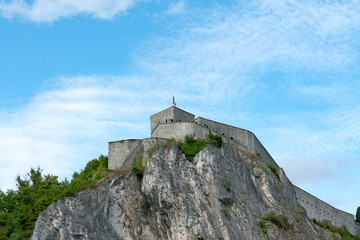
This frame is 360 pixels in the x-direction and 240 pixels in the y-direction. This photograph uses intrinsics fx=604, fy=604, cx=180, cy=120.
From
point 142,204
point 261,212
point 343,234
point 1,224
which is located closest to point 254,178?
point 261,212

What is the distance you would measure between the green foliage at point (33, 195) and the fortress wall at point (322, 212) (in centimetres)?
2051

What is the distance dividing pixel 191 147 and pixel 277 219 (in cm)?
932

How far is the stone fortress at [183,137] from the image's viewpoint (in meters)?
51.9

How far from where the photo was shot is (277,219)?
50.2 metres

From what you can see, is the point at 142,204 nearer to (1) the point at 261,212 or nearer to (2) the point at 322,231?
(1) the point at 261,212

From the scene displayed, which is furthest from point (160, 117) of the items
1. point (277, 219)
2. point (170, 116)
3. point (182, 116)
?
point (277, 219)

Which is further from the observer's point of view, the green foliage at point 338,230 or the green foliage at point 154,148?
the green foliage at point 338,230

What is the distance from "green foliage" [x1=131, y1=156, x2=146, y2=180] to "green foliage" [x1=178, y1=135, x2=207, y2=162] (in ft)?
11.1

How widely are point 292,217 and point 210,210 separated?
9.69 meters

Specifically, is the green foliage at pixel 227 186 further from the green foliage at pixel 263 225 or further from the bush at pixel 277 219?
the bush at pixel 277 219

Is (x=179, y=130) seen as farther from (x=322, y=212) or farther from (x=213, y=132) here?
(x=322, y=212)

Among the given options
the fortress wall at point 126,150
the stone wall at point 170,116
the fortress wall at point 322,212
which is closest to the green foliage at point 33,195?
the fortress wall at point 126,150

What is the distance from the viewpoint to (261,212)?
50344mm

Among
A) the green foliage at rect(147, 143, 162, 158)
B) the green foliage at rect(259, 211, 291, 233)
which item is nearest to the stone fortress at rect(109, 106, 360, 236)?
the green foliage at rect(147, 143, 162, 158)
